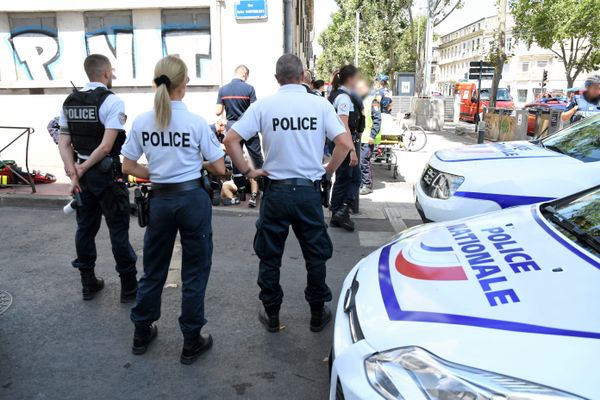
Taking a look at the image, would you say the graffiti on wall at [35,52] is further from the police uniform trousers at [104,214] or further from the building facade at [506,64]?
the building facade at [506,64]

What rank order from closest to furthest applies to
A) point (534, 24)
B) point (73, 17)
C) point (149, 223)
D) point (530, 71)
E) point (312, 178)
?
point (149, 223)
point (312, 178)
point (73, 17)
point (534, 24)
point (530, 71)

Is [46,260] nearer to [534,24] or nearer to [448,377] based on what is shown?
[448,377]

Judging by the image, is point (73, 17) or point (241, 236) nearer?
point (241, 236)

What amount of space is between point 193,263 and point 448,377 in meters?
1.89

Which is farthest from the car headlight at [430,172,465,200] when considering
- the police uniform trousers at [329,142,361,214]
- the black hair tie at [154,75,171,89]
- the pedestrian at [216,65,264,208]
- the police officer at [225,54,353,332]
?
the black hair tie at [154,75,171,89]

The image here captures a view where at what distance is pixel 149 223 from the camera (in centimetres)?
309

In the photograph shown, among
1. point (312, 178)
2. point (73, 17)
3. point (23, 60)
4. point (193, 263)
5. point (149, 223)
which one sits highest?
point (73, 17)

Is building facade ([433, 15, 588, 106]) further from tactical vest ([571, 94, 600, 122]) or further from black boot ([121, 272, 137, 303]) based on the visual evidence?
black boot ([121, 272, 137, 303])

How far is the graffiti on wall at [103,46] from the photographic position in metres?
8.91

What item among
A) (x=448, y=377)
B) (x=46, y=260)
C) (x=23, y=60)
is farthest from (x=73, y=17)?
(x=448, y=377)

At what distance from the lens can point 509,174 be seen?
434 cm

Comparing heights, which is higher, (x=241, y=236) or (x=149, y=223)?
(x=149, y=223)

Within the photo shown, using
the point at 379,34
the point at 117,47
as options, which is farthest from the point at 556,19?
the point at 117,47

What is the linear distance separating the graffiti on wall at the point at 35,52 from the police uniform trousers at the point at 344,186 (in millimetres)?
6558
